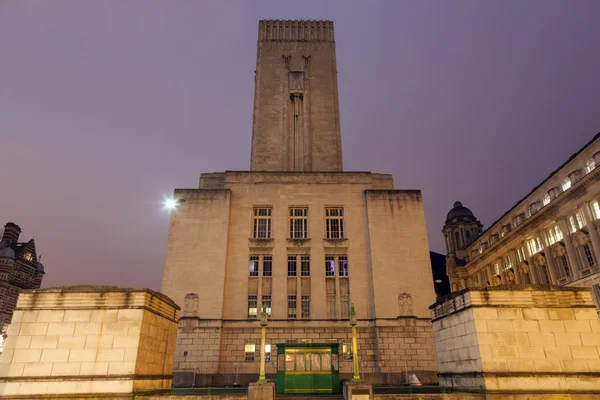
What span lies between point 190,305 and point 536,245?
51.3m

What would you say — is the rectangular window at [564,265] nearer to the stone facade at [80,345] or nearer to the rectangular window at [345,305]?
the rectangular window at [345,305]

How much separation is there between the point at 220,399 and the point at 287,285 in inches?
746

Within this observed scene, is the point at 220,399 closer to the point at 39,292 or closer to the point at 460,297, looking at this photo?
the point at 39,292

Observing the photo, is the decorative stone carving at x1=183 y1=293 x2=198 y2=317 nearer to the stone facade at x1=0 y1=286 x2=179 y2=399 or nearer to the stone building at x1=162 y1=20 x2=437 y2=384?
the stone building at x1=162 y1=20 x2=437 y2=384

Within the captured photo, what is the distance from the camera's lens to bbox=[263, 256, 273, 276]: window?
3247cm

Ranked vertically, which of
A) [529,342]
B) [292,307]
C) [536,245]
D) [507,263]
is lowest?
[529,342]

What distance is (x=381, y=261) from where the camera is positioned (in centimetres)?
3250

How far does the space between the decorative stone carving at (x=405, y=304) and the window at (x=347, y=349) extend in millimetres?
4874

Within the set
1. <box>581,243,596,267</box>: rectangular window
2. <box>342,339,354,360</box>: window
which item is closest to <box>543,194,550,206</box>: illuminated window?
<box>581,243,596,267</box>: rectangular window

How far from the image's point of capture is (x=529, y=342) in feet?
41.3

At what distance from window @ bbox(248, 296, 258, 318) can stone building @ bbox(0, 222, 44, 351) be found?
77.2m

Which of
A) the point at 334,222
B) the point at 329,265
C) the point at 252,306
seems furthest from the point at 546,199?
the point at 252,306

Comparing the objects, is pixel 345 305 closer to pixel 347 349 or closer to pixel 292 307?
pixel 347 349

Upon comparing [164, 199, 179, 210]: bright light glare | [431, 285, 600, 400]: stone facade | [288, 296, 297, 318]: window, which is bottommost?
[431, 285, 600, 400]: stone facade
